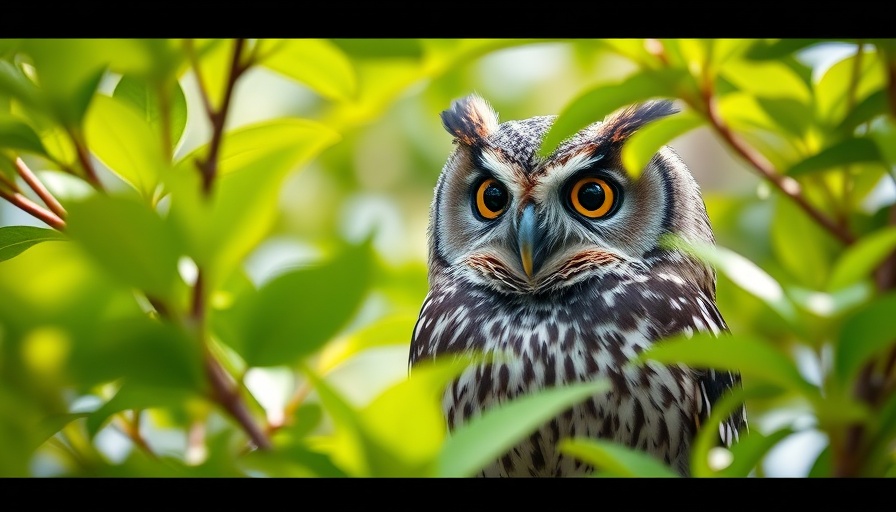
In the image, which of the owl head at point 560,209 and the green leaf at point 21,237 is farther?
the owl head at point 560,209

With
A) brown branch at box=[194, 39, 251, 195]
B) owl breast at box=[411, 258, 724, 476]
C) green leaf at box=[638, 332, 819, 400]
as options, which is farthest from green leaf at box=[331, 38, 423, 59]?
owl breast at box=[411, 258, 724, 476]

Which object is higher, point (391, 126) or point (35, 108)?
point (35, 108)

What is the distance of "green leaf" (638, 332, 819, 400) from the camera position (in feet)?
2.09

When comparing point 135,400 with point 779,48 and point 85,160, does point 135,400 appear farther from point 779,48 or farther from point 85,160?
point 779,48

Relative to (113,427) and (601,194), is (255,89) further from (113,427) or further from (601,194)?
(113,427)

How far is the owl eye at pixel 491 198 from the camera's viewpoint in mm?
1796

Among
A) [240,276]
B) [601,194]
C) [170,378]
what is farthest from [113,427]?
[601,194]

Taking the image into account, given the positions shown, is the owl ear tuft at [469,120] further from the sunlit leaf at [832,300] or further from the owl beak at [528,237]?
the sunlit leaf at [832,300]

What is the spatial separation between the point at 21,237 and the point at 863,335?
0.69 metres

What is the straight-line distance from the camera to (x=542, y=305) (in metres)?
1.69

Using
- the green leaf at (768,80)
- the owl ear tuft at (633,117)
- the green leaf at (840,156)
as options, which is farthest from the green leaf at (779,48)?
the owl ear tuft at (633,117)

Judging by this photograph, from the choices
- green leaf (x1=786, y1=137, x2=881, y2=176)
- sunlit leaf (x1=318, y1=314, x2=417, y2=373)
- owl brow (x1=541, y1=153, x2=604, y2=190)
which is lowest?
sunlit leaf (x1=318, y1=314, x2=417, y2=373)

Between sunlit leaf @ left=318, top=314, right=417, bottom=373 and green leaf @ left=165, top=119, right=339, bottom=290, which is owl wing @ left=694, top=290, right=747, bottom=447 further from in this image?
green leaf @ left=165, top=119, right=339, bottom=290

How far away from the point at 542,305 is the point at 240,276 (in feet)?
2.77
